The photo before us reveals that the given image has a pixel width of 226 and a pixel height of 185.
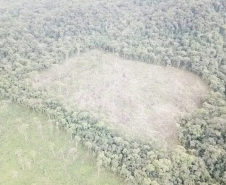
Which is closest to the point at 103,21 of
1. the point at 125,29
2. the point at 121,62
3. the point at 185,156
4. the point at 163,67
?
the point at 125,29

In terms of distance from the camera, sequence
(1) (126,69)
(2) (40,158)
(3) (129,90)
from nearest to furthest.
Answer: (2) (40,158)
(3) (129,90)
(1) (126,69)

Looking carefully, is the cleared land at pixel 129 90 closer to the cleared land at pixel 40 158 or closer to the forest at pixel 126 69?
the forest at pixel 126 69

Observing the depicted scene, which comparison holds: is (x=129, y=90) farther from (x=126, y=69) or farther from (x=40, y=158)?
(x=40, y=158)

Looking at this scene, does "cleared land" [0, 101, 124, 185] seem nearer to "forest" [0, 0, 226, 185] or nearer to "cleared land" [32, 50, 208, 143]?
"forest" [0, 0, 226, 185]

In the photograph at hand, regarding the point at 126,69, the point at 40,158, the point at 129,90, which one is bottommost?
the point at 40,158

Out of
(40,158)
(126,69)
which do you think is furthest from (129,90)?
(40,158)

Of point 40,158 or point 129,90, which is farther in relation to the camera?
point 129,90

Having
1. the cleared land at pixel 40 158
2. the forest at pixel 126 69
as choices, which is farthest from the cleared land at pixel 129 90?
the cleared land at pixel 40 158
